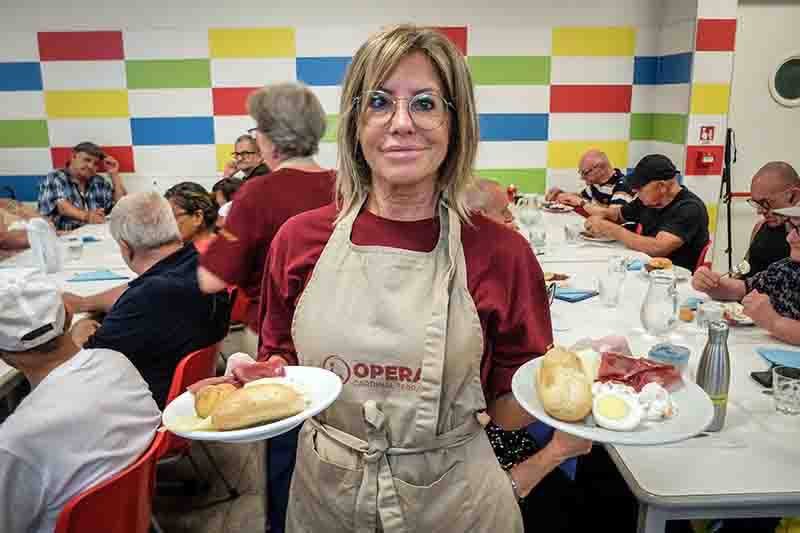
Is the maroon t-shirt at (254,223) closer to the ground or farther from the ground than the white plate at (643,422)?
farther from the ground

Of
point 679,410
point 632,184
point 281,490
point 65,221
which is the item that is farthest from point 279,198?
point 65,221

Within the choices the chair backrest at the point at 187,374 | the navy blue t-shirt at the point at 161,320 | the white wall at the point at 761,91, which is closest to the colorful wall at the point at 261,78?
the white wall at the point at 761,91

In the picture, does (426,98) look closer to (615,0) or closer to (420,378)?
(420,378)

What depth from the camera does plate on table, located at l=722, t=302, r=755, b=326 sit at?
2514 mm

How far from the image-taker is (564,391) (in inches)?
48.7

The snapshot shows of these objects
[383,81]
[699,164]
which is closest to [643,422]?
[383,81]

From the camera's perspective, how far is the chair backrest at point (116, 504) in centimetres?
150

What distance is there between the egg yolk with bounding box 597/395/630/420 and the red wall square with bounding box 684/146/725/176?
14.7 ft

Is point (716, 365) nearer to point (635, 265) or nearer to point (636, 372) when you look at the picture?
point (636, 372)

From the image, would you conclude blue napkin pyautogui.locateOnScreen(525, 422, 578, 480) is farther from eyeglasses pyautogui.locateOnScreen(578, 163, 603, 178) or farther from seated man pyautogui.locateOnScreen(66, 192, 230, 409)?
eyeglasses pyautogui.locateOnScreen(578, 163, 603, 178)

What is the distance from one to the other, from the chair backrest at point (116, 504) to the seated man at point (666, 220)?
2909 millimetres

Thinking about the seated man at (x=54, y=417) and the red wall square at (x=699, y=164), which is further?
the red wall square at (x=699, y=164)

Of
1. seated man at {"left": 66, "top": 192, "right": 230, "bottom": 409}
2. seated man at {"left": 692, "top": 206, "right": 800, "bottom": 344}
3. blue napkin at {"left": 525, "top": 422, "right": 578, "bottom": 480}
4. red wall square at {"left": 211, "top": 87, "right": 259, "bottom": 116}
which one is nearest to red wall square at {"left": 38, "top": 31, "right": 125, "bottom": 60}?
red wall square at {"left": 211, "top": 87, "right": 259, "bottom": 116}

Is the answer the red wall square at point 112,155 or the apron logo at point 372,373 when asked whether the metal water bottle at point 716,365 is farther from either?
the red wall square at point 112,155
